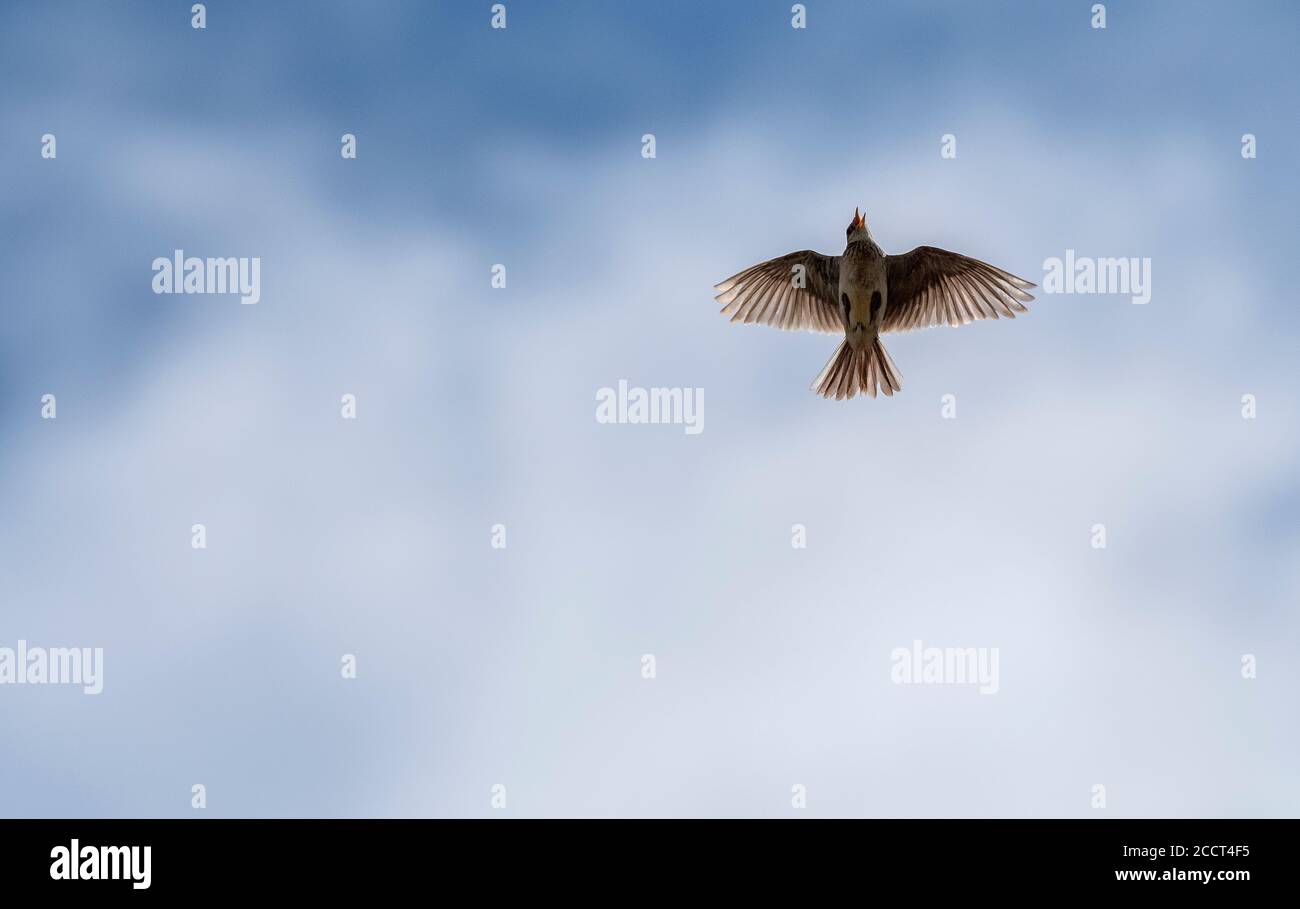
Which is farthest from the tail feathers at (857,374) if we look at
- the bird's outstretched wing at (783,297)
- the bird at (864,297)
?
the bird's outstretched wing at (783,297)

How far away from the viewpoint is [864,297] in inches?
389

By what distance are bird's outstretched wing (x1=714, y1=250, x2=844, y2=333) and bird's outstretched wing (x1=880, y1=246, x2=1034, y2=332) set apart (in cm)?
63

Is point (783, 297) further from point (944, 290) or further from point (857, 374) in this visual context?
point (944, 290)

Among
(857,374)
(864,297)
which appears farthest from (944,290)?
(857,374)

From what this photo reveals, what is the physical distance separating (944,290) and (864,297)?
0.92m

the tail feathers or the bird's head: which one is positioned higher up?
the bird's head

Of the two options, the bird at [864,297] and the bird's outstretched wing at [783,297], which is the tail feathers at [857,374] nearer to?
the bird at [864,297]

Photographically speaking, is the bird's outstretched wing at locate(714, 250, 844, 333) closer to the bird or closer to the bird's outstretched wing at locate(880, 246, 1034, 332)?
the bird

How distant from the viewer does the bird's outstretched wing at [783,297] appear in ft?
33.8

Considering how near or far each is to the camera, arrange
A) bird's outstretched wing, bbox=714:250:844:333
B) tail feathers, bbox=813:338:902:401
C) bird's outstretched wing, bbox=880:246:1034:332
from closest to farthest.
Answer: tail feathers, bbox=813:338:902:401 < bird's outstretched wing, bbox=880:246:1034:332 < bird's outstretched wing, bbox=714:250:844:333

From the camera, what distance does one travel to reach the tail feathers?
964 cm

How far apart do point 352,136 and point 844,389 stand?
19.3ft

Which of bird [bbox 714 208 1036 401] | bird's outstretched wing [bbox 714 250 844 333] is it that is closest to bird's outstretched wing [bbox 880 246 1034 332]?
bird [bbox 714 208 1036 401]
